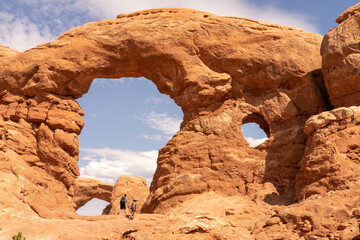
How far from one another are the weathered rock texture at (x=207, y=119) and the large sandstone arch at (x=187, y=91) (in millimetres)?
46

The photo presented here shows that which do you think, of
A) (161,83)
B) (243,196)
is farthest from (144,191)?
(243,196)

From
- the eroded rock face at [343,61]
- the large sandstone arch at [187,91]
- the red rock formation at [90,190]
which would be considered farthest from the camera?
the red rock formation at [90,190]

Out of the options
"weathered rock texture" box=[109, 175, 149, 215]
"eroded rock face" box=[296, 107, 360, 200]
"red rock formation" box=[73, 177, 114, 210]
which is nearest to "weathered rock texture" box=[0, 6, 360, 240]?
→ "eroded rock face" box=[296, 107, 360, 200]

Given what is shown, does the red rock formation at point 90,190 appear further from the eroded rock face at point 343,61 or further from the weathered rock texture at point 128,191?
the eroded rock face at point 343,61

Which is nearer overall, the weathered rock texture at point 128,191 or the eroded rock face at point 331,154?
the eroded rock face at point 331,154

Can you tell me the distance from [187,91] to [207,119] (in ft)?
5.17

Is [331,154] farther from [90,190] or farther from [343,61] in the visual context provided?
[90,190]

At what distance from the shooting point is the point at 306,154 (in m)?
12.8

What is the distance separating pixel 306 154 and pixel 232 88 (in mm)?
4688

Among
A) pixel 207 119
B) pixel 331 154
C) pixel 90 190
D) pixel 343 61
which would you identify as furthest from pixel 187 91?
pixel 90 190

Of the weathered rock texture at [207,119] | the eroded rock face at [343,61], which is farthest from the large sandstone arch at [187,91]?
the eroded rock face at [343,61]

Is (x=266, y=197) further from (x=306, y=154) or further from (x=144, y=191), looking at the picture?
(x=144, y=191)

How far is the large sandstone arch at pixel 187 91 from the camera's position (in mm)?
14555

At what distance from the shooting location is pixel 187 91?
53.8ft
